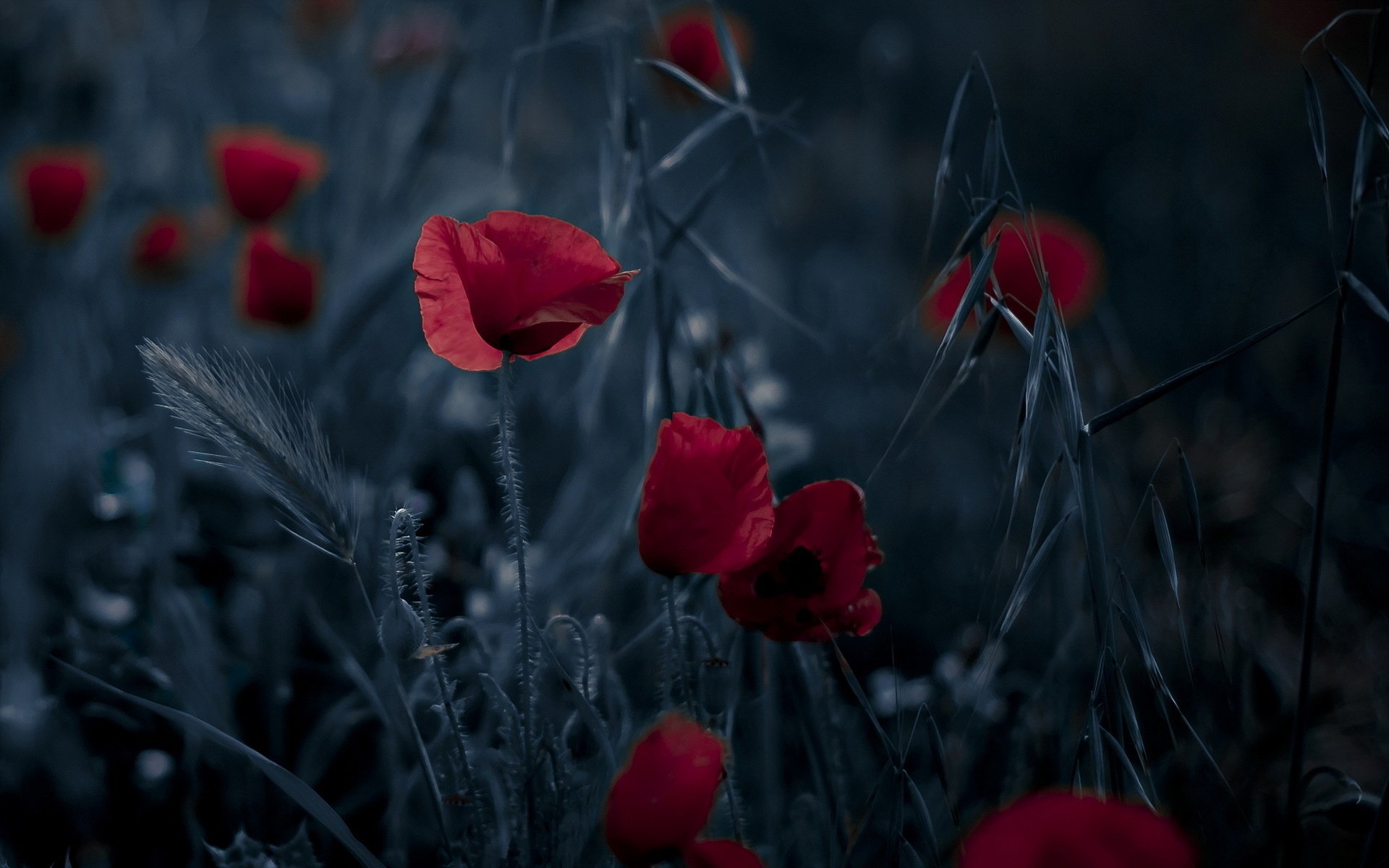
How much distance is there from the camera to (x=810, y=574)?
516 millimetres

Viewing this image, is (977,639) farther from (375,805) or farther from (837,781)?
A: (375,805)

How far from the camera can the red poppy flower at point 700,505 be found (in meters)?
0.47

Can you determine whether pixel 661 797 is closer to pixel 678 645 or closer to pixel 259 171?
pixel 678 645

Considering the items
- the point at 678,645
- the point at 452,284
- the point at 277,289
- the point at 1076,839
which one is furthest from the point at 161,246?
the point at 1076,839

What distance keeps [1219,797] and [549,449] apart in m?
0.79

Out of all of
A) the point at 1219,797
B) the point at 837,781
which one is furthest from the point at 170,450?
the point at 1219,797

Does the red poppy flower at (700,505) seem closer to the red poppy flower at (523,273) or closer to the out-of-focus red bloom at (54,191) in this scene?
the red poppy flower at (523,273)

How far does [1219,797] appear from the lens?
1.95 ft

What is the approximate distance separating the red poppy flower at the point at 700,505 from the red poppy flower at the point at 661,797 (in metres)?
0.09

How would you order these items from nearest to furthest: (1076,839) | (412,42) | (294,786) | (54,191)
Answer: (1076,839) → (294,786) → (54,191) → (412,42)

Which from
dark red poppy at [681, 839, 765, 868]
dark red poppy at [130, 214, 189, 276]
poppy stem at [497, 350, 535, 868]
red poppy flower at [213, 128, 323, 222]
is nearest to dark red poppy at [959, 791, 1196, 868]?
dark red poppy at [681, 839, 765, 868]

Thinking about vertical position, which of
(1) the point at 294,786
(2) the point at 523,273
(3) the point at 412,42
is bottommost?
(1) the point at 294,786

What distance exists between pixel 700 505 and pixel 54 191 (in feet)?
3.32

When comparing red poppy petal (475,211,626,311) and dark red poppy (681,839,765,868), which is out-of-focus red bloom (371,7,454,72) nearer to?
red poppy petal (475,211,626,311)
